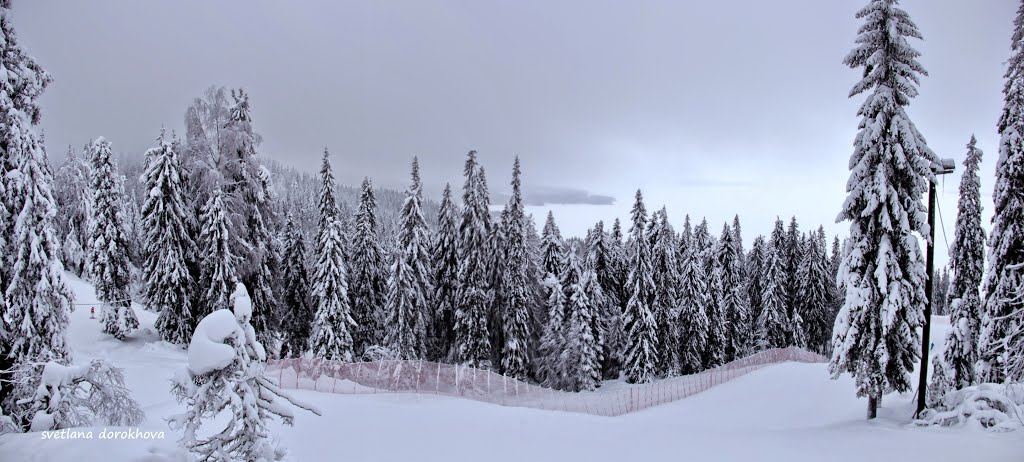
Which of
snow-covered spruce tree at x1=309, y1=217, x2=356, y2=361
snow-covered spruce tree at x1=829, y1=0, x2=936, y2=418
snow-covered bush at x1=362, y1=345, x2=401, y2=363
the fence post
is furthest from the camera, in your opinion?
snow-covered bush at x1=362, y1=345, x2=401, y2=363

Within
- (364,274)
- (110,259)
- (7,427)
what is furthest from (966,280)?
(110,259)

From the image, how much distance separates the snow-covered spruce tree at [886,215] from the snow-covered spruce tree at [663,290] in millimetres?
26567

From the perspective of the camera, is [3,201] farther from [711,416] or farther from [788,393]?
[788,393]

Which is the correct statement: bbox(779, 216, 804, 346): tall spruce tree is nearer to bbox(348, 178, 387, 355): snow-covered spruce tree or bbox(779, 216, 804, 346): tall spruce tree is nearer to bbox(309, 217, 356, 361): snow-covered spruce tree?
bbox(348, 178, 387, 355): snow-covered spruce tree

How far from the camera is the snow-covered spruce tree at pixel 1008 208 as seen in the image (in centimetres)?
1836

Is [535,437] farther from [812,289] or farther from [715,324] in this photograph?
[812,289]

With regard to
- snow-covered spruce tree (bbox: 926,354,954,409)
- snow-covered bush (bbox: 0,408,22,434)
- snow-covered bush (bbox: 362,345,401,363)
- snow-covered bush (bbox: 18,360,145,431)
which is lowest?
snow-covered bush (bbox: 362,345,401,363)

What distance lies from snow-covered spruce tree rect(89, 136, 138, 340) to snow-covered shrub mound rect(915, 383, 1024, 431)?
39.9 meters

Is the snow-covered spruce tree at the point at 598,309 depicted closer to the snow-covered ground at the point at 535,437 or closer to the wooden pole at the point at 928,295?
the snow-covered ground at the point at 535,437

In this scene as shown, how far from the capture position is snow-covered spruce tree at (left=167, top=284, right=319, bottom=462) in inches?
245

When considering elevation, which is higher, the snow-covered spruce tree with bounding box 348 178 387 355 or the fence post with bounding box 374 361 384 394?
the snow-covered spruce tree with bounding box 348 178 387 355

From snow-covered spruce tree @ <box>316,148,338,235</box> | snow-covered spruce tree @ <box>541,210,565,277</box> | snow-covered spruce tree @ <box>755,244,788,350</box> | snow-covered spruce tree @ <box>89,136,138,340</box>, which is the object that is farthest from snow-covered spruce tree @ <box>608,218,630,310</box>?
snow-covered spruce tree @ <box>89,136,138,340</box>

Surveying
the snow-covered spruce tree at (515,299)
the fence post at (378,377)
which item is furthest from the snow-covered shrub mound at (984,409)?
the snow-covered spruce tree at (515,299)

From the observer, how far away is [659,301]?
43812 millimetres
